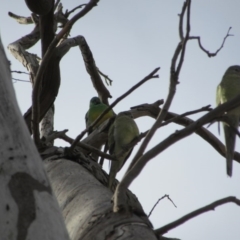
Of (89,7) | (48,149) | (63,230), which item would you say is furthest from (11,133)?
(48,149)

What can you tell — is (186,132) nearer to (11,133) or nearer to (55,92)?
(11,133)

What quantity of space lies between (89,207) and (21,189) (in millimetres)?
734

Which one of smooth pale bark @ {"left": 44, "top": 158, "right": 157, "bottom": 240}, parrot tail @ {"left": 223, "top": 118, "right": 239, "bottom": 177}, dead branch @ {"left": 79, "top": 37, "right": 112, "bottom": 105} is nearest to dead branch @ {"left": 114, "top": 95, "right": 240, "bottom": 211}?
smooth pale bark @ {"left": 44, "top": 158, "right": 157, "bottom": 240}

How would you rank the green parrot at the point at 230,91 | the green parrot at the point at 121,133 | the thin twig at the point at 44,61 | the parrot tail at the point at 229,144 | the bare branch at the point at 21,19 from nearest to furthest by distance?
the thin twig at the point at 44,61, the parrot tail at the point at 229,144, the green parrot at the point at 230,91, the green parrot at the point at 121,133, the bare branch at the point at 21,19

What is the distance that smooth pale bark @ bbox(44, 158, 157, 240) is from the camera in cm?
171

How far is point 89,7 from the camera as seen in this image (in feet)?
7.41

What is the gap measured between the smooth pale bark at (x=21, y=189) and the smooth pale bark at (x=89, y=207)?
0.47 meters

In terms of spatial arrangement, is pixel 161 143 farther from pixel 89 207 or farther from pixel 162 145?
pixel 89 207

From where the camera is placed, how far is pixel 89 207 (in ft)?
6.38

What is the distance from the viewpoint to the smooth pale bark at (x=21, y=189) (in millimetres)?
1173

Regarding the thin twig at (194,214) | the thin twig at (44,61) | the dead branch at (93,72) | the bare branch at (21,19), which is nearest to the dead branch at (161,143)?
the thin twig at (194,214)

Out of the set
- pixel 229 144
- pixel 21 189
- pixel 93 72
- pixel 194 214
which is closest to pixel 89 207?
Answer: pixel 194 214

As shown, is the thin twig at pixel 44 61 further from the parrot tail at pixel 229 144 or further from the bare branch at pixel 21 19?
the bare branch at pixel 21 19

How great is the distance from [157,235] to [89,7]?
1.04m
